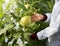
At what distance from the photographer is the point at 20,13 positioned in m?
1.03

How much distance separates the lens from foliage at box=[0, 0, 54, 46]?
38.9 inches

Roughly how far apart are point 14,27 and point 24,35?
7 cm

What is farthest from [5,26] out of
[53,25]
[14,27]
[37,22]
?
[53,25]

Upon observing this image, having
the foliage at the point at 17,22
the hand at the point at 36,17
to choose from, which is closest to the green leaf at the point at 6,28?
the foliage at the point at 17,22

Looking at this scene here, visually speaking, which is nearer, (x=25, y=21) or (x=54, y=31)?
Answer: (x=54, y=31)

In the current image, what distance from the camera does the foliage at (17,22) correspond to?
3.25ft

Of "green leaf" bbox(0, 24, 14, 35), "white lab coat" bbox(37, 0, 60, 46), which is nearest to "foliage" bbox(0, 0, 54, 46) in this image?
"green leaf" bbox(0, 24, 14, 35)

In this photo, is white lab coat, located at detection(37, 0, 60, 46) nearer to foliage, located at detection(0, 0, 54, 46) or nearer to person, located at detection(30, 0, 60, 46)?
person, located at detection(30, 0, 60, 46)

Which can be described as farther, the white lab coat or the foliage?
the foliage

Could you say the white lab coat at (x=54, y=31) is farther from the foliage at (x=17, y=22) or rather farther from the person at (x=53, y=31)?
the foliage at (x=17, y=22)

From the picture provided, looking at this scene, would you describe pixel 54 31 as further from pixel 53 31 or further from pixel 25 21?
pixel 25 21

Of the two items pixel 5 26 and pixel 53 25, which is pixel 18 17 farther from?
pixel 53 25

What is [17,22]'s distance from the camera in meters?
1.01

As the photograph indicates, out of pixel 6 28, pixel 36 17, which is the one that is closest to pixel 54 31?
pixel 36 17
